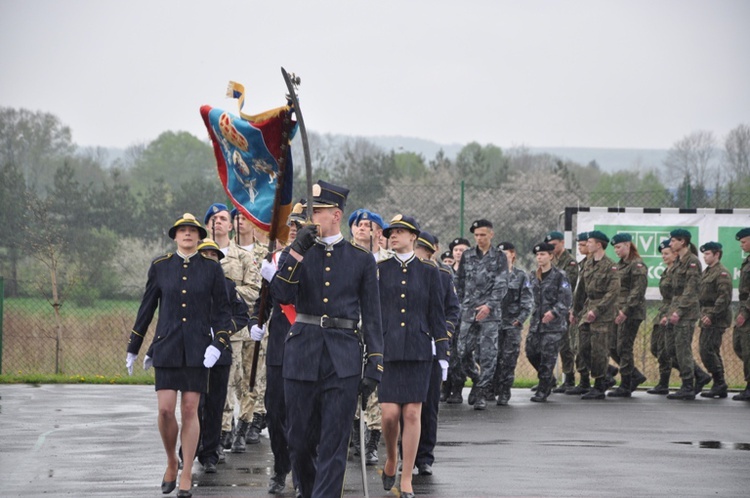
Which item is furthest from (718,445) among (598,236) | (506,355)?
(598,236)

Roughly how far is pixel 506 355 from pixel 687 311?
3.06 meters

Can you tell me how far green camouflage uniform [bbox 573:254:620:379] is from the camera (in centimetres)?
1811

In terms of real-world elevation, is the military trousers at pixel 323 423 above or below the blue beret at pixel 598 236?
below

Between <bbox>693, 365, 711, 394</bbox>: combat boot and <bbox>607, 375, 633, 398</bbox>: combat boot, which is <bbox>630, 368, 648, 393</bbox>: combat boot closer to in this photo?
<bbox>607, 375, 633, 398</bbox>: combat boot

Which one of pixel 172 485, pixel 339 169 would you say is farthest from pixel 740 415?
pixel 339 169

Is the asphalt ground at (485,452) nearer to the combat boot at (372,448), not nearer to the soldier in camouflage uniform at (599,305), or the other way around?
the combat boot at (372,448)

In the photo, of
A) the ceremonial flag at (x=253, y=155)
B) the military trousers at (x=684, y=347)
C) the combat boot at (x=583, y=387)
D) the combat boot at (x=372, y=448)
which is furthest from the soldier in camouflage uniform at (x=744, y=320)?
the ceremonial flag at (x=253, y=155)

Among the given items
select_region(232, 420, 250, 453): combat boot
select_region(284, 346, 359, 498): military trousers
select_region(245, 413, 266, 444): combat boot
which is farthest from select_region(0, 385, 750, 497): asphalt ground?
select_region(284, 346, 359, 498): military trousers

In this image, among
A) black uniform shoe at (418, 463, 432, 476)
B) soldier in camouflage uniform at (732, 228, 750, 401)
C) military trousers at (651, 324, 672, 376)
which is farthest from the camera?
military trousers at (651, 324, 672, 376)

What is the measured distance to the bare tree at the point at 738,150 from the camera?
57.6 meters

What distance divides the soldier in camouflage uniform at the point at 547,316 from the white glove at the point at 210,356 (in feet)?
27.3

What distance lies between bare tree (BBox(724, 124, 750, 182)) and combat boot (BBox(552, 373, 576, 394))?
38402 mm

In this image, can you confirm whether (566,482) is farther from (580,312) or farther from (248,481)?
(580,312)

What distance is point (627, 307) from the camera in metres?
18.4
